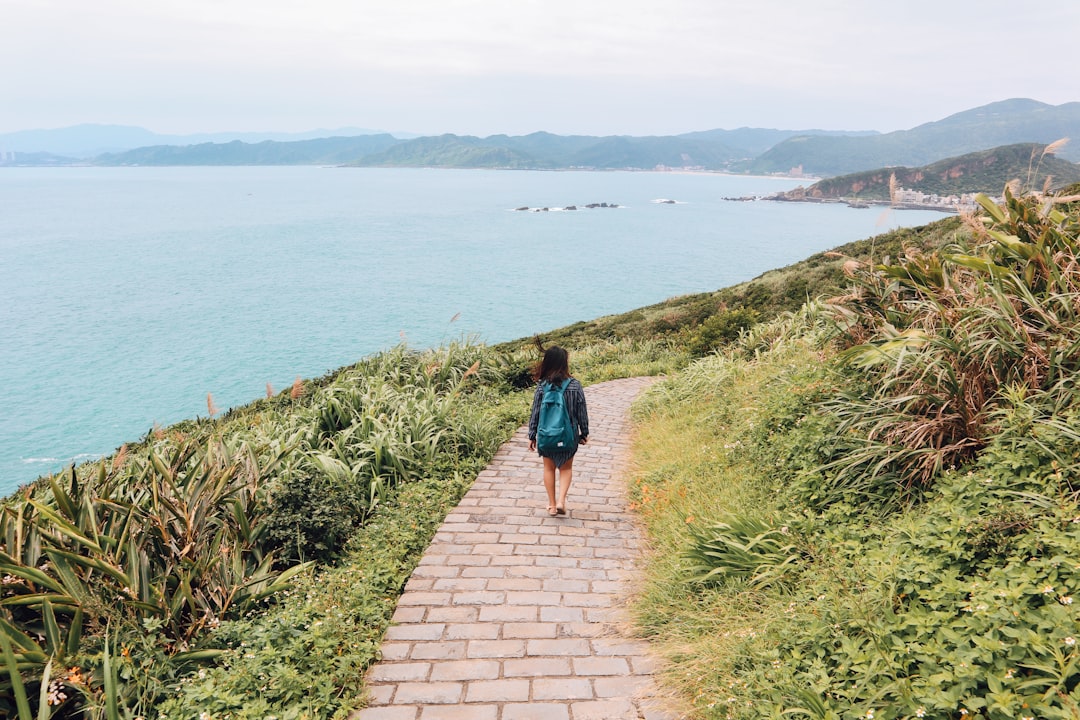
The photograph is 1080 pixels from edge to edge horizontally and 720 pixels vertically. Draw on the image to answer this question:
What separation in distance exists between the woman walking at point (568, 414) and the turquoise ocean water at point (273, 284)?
2.95m

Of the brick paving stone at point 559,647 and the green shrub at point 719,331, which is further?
the green shrub at point 719,331

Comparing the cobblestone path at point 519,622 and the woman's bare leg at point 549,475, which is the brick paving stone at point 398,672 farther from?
the woman's bare leg at point 549,475

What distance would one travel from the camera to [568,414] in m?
5.87

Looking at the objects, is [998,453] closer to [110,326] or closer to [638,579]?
[638,579]

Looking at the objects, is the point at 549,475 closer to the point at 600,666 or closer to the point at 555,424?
the point at 555,424

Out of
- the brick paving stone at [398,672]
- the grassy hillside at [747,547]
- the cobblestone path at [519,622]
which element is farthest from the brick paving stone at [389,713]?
the brick paving stone at [398,672]

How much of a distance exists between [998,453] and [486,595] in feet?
11.0

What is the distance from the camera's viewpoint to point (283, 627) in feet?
11.9

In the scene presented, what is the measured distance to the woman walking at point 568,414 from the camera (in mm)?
5809

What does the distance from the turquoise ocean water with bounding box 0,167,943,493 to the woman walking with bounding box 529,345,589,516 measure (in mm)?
2950

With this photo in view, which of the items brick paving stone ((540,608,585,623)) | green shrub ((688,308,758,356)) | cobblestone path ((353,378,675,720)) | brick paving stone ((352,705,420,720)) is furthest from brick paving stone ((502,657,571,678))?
green shrub ((688,308,758,356))

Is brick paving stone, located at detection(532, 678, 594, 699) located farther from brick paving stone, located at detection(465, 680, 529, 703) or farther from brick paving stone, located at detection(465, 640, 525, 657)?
brick paving stone, located at detection(465, 640, 525, 657)

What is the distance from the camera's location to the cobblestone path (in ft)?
10.6

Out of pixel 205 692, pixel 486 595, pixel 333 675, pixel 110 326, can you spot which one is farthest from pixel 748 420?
pixel 110 326
